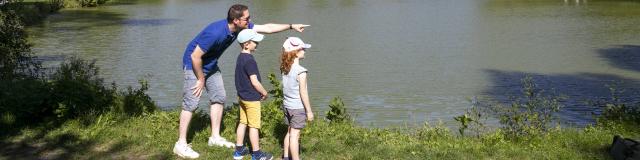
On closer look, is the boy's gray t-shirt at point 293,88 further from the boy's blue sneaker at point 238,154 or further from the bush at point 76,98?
the bush at point 76,98

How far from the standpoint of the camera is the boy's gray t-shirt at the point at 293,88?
5648 mm

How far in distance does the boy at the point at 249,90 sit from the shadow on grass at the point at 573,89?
6064mm

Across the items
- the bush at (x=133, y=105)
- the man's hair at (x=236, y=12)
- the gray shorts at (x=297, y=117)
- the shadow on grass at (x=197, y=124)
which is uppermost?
the man's hair at (x=236, y=12)

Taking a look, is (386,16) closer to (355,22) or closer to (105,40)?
(355,22)

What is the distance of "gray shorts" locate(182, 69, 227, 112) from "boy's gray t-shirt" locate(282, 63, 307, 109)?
87cm

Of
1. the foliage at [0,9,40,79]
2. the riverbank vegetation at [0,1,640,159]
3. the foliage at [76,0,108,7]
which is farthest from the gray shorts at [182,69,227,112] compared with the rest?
the foliage at [76,0,108,7]

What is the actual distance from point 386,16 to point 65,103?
28.4 meters

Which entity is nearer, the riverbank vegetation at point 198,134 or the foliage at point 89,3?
the riverbank vegetation at point 198,134

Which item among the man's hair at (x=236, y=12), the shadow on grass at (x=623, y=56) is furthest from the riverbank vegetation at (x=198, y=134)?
the shadow on grass at (x=623, y=56)

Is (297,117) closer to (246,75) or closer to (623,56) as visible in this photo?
(246,75)

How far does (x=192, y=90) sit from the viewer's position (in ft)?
20.1

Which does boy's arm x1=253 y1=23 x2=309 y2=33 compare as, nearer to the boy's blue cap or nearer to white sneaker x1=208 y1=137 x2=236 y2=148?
the boy's blue cap

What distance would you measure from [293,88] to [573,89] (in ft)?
32.3

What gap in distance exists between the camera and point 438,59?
18.9m
